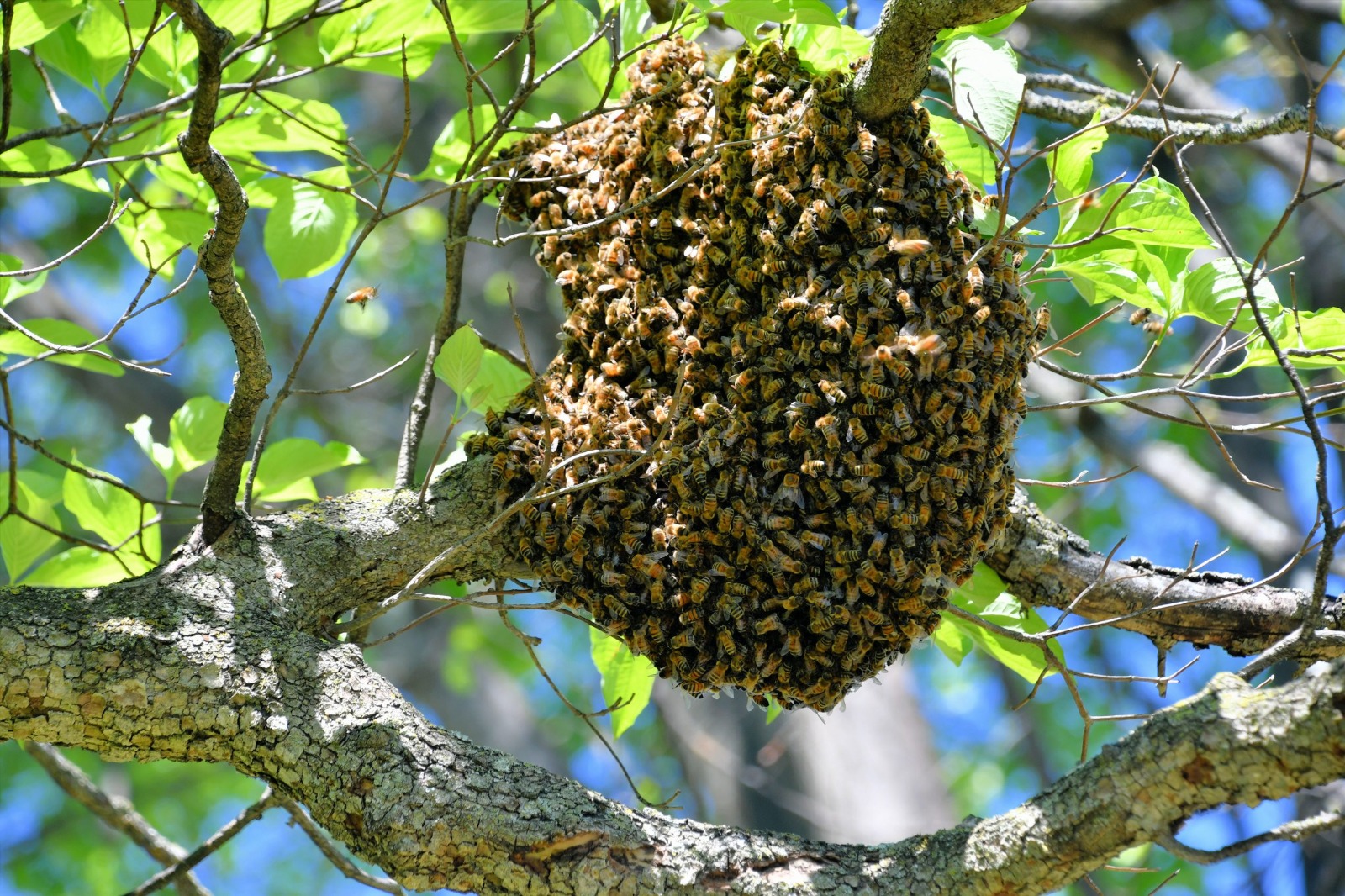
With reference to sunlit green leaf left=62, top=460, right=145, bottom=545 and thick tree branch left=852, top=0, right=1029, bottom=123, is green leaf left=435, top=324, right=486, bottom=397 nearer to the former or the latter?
thick tree branch left=852, top=0, right=1029, bottom=123

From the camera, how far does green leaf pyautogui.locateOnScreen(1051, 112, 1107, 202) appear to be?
7.38 feet

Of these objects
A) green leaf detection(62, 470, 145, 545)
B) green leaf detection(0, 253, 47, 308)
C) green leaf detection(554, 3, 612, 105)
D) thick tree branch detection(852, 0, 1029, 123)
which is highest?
green leaf detection(554, 3, 612, 105)

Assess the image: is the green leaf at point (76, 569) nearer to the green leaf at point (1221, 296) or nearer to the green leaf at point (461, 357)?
the green leaf at point (461, 357)

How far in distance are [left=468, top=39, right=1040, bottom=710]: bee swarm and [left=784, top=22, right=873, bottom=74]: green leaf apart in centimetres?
4

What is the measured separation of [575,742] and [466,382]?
1060 centimetres

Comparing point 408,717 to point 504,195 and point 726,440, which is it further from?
point 504,195

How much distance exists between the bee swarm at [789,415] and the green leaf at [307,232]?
2.02 feet

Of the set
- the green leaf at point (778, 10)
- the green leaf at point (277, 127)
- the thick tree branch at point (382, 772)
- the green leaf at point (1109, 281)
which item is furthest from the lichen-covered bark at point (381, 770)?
the green leaf at point (778, 10)

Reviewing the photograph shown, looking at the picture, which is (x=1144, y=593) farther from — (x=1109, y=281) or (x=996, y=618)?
(x=1109, y=281)

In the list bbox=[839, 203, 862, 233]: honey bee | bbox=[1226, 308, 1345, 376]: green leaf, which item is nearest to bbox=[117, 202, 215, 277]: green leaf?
bbox=[839, 203, 862, 233]: honey bee

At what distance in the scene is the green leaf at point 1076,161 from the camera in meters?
2.25

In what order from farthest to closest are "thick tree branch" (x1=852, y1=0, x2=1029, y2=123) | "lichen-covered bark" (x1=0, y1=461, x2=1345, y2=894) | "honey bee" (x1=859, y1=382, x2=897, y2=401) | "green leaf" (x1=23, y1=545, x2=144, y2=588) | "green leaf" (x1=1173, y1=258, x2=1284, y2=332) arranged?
"green leaf" (x1=23, y1=545, x2=144, y2=588) → "green leaf" (x1=1173, y1=258, x2=1284, y2=332) → "honey bee" (x1=859, y1=382, x2=897, y2=401) → "thick tree branch" (x1=852, y1=0, x2=1029, y2=123) → "lichen-covered bark" (x1=0, y1=461, x2=1345, y2=894)

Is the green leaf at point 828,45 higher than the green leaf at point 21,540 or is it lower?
higher

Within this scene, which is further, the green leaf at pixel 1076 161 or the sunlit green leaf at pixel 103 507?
the sunlit green leaf at pixel 103 507
